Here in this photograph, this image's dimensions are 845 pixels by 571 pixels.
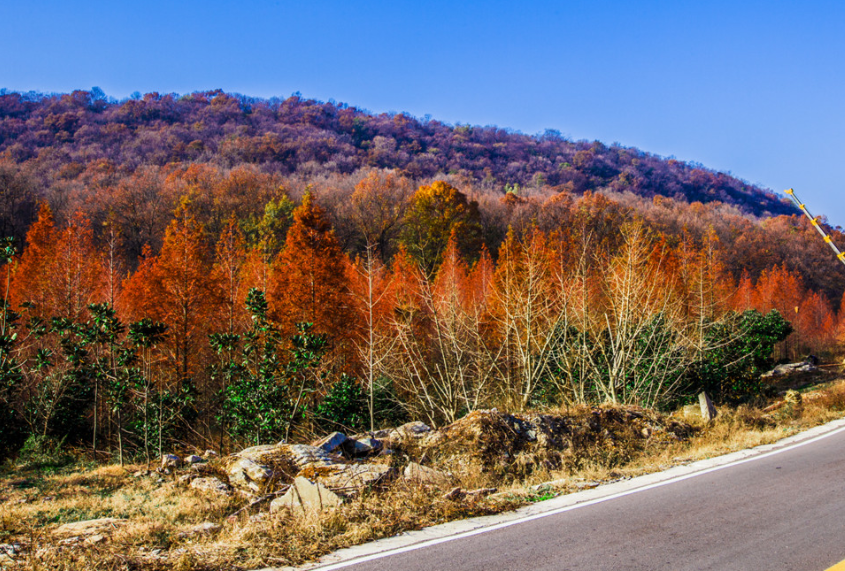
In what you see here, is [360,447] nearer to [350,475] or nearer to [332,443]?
[332,443]

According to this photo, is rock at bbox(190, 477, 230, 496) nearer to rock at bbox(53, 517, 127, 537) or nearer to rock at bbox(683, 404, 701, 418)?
rock at bbox(53, 517, 127, 537)

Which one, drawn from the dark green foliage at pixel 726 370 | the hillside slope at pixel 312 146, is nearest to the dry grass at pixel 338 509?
the dark green foliage at pixel 726 370

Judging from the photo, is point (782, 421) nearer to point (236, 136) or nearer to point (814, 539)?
point (814, 539)

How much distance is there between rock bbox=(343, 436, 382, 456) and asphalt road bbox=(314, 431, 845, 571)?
3874mm

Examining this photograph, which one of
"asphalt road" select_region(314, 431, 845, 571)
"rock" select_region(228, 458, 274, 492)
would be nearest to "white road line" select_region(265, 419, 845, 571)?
"asphalt road" select_region(314, 431, 845, 571)

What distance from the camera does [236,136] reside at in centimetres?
13150

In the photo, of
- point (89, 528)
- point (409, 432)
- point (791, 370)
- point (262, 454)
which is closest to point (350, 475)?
point (262, 454)

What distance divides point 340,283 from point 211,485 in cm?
1907

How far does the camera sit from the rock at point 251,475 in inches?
311

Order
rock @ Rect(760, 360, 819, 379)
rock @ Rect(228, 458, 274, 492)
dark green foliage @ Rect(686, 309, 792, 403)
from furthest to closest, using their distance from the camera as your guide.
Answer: rock @ Rect(760, 360, 819, 379), dark green foliage @ Rect(686, 309, 792, 403), rock @ Rect(228, 458, 274, 492)

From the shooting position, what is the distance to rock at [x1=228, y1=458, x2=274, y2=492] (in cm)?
791

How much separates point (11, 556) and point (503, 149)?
168898 millimetres

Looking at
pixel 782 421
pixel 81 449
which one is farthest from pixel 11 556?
pixel 782 421

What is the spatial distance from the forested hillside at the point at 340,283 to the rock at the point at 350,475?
4.60 m
